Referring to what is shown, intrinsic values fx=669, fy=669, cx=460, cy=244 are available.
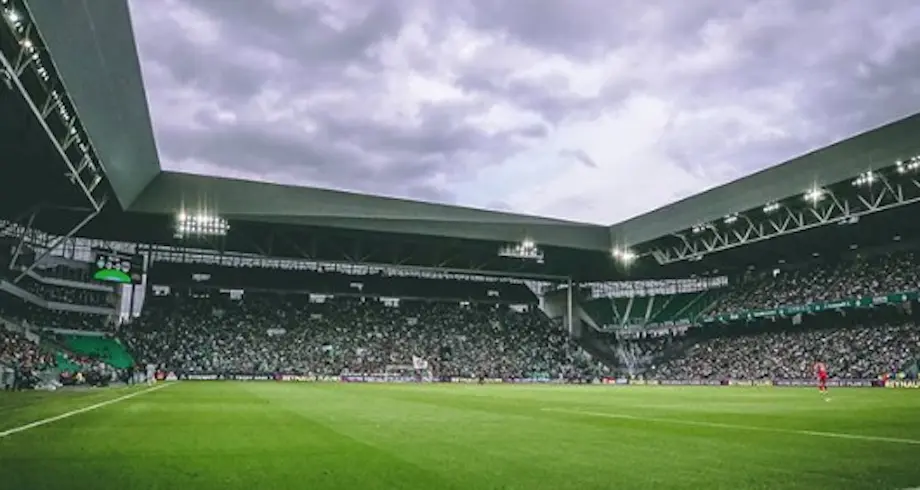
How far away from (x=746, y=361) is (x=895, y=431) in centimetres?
4744

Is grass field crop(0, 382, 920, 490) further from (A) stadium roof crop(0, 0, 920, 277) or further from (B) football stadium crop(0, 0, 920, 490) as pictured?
(A) stadium roof crop(0, 0, 920, 277)

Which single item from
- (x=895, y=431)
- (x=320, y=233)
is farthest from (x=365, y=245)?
(x=895, y=431)

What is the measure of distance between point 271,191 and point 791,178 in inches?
1348

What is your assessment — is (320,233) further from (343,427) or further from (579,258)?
(343,427)

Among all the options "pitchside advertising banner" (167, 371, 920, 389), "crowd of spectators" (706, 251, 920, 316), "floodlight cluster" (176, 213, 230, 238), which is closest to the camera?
"floodlight cluster" (176, 213, 230, 238)

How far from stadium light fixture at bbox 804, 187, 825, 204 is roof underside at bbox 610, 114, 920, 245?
0.25m

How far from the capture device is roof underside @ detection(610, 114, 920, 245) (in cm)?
3541

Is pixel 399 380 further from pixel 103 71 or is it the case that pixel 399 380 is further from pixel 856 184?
pixel 103 71

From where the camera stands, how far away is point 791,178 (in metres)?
41.4

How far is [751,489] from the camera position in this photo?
639 centimetres

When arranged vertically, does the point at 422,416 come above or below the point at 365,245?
below

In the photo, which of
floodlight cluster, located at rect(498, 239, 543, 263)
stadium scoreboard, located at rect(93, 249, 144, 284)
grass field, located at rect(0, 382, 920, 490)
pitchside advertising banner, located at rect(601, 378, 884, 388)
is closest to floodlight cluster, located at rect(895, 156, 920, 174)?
pitchside advertising banner, located at rect(601, 378, 884, 388)

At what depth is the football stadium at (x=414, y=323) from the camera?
8812 mm

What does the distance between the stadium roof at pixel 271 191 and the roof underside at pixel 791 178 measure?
6 cm
